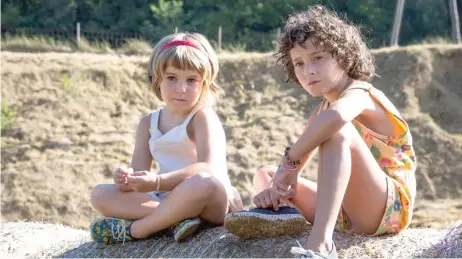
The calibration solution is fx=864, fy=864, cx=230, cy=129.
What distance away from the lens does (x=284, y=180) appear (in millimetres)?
3834

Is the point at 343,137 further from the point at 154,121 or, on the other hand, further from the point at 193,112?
the point at 154,121

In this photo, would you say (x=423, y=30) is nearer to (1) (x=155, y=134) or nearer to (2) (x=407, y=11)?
(2) (x=407, y=11)

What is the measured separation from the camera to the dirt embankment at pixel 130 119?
14383 mm

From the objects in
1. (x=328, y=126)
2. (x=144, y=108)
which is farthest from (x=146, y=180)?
(x=144, y=108)

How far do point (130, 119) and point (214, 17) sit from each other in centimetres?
1369

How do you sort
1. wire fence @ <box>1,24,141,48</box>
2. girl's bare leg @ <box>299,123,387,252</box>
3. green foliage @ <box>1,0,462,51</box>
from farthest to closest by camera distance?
green foliage @ <box>1,0,462,51</box>, wire fence @ <box>1,24,141,48</box>, girl's bare leg @ <box>299,123,387,252</box>

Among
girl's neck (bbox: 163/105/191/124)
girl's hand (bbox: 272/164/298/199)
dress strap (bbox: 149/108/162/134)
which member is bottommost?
girl's hand (bbox: 272/164/298/199)

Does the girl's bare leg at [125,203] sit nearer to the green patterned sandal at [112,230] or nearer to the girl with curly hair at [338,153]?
the green patterned sandal at [112,230]

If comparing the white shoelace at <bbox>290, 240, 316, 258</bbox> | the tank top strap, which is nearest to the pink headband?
the tank top strap

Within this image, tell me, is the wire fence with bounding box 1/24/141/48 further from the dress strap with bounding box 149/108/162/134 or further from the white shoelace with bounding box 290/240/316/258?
the white shoelace with bounding box 290/240/316/258

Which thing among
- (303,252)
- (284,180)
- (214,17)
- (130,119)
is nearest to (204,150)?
(284,180)

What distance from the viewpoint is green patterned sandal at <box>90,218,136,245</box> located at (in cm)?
421

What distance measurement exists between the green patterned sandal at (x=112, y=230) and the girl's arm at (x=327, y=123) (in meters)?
0.96

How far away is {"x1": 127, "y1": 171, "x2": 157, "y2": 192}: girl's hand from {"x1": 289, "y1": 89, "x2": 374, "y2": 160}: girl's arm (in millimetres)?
687
